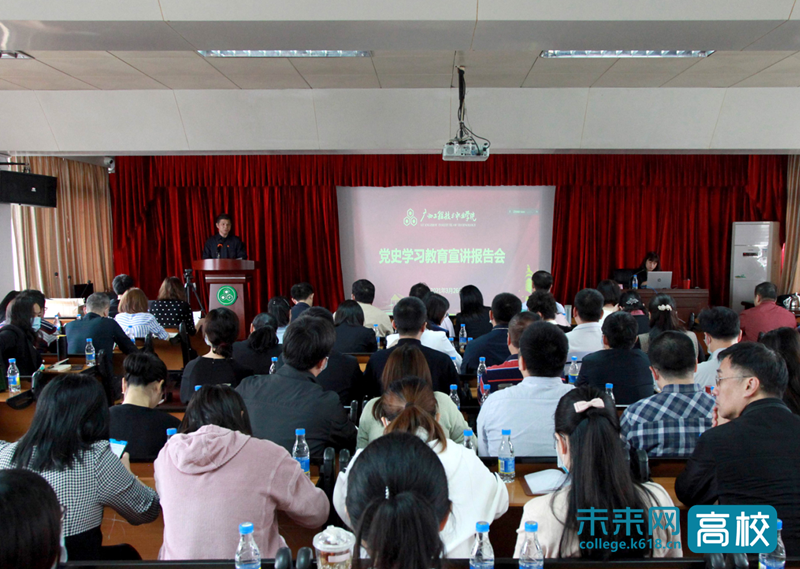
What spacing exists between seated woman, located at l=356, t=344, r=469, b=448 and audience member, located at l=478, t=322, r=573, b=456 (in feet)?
0.42

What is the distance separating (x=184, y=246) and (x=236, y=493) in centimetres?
811

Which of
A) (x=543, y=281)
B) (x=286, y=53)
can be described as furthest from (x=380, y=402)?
(x=286, y=53)

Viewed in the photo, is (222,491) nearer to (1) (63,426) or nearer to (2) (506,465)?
(1) (63,426)

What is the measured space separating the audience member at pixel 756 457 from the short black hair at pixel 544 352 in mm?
706

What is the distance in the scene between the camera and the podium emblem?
7.11 meters

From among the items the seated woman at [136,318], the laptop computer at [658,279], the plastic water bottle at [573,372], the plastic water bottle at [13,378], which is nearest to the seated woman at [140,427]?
the plastic water bottle at [13,378]

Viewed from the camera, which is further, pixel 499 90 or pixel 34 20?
pixel 499 90

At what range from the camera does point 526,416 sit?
238 cm

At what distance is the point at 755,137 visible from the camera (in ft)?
22.0

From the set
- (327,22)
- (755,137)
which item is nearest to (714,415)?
(327,22)

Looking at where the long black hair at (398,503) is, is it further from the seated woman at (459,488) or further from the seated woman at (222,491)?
the seated woman at (222,491)

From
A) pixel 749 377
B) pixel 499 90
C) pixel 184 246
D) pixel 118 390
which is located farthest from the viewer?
pixel 184 246

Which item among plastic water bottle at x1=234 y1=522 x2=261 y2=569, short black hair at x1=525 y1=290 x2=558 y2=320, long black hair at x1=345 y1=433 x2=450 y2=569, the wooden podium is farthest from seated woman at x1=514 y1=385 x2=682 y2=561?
the wooden podium

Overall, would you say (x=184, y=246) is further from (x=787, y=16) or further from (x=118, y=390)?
(x=787, y=16)
